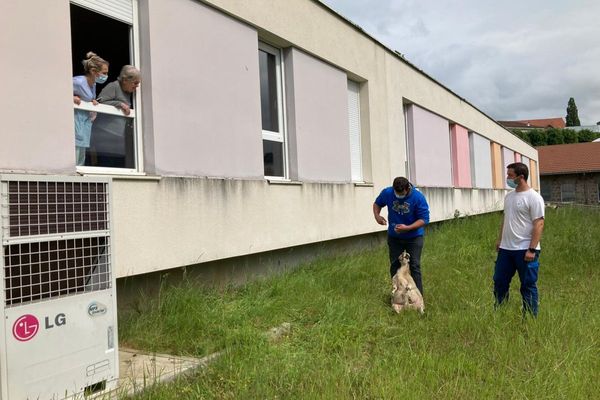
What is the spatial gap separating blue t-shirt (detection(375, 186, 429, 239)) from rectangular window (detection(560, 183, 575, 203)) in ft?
140

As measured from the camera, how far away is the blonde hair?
16.8 feet

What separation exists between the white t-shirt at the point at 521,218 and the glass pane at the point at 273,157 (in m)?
3.53

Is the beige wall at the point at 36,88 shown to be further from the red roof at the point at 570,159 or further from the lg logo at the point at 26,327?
the red roof at the point at 570,159

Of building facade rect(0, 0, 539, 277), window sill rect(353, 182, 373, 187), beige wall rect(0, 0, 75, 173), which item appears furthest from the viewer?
window sill rect(353, 182, 373, 187)

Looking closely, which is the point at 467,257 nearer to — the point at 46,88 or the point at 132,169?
the point at 132,169

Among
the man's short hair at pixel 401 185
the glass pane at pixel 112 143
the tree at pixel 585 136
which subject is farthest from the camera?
the tree at pixel 585 136

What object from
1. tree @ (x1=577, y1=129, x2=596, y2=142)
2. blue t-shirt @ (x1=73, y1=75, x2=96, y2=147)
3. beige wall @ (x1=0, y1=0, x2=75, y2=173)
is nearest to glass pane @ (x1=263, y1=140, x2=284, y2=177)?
blue t-shirt @ (x1=73, y1=75, x2=96, y2=147)

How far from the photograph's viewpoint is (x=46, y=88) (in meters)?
4.55

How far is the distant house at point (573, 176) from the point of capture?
139ft

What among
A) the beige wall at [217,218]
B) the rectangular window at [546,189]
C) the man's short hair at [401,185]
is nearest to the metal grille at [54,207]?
the beige wall at [217,218]

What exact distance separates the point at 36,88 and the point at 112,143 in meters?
1.09

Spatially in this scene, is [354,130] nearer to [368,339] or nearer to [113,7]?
[113,7]

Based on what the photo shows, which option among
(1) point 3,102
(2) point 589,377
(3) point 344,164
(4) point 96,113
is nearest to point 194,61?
(4) point 96,113

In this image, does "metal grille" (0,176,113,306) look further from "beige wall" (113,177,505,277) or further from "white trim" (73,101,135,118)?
"white trim" (73,101,135,118)
